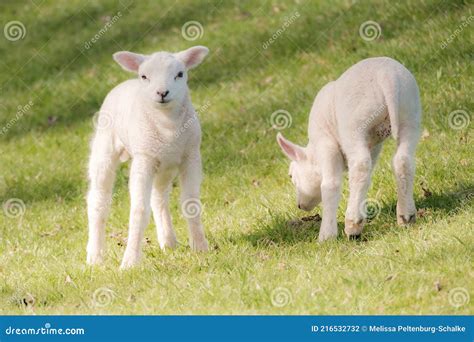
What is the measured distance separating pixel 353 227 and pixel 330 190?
0.33 m

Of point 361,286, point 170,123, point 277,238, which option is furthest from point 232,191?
point 361,286

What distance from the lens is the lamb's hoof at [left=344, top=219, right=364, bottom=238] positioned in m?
7.21

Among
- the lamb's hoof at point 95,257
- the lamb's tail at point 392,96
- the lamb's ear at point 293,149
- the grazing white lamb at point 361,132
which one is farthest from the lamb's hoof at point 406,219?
the lamb's hoof at point 95,257

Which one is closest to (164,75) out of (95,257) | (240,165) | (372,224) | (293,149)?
(293,149)

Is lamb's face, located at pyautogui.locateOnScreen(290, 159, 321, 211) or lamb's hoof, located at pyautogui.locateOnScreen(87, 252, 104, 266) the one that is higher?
lamb's face, located at pyautogui.locateOnScreen(290, 159, 321, 211)

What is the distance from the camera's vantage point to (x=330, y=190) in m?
7.32

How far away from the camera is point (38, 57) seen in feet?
50.6

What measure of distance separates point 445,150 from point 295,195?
1.39m

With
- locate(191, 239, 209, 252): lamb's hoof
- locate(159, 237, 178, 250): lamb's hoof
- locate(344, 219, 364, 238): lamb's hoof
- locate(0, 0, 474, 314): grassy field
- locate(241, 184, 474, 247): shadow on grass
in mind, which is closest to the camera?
locate(0, 0, 474, 314): grassy field

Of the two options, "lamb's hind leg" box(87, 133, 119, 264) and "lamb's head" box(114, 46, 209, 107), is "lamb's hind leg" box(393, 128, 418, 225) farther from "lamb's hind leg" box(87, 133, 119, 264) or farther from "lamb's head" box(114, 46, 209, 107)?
"lamb's hind leg" box(87, 133, 119, 264)

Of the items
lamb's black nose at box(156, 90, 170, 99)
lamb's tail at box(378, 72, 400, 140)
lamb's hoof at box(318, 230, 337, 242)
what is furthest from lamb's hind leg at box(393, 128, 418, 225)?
lamb's black nose at box(156, 90, 170, 99)

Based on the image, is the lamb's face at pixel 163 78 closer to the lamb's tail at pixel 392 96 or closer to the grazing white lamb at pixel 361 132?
the grazing white lamb at pixel 361 132

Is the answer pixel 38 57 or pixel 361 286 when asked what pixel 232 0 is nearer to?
pixel 38 57

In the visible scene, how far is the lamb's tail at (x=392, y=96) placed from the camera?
700 centimetres
